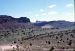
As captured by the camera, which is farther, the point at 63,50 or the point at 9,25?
the point at 9,25

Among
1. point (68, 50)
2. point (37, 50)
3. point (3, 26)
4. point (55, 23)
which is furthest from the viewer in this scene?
point (55, 23)

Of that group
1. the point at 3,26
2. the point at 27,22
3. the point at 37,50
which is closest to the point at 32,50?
the point at 37,50

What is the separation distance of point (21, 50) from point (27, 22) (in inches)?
3933

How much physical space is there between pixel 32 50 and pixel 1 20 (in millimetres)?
86105

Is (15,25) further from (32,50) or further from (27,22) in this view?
(32,50)

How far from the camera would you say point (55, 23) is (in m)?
142

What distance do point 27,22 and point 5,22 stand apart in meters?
23.5

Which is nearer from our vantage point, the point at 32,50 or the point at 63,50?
the point at 63,50

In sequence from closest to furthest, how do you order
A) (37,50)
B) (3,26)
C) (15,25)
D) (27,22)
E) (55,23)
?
(37,50) < (3,26) < (15,25) < (27,22) < (55,23)

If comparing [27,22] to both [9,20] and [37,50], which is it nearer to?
[9,20]

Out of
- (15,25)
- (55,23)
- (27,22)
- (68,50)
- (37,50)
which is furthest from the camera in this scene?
(55,23)

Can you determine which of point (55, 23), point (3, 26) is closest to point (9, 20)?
point (3, 26)

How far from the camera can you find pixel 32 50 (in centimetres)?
3178

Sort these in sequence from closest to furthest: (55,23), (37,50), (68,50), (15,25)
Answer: (68,50), (37,50), (15,25), (55,23)
